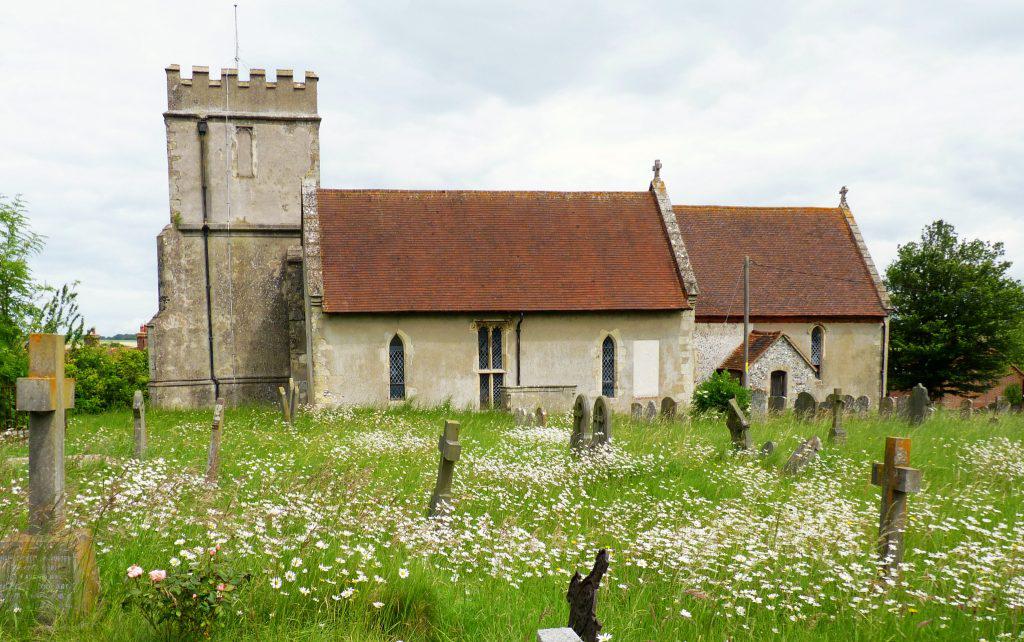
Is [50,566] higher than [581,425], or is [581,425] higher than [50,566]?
[50,566]

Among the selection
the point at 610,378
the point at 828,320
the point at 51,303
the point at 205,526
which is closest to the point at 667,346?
the point at 610,378

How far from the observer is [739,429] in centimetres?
1042

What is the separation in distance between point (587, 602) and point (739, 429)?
812cm

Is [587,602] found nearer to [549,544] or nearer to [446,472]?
[549,544]

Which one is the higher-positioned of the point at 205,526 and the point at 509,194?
the point at 509,194

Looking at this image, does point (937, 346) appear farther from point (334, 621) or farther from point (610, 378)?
point (334, 621)

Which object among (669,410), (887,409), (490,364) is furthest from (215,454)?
(887,409)

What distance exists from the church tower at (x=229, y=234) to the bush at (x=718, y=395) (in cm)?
1270

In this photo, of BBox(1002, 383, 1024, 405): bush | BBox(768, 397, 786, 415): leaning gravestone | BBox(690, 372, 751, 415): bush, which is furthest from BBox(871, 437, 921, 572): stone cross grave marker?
BBox(1002, 383, 1024, 405): bush

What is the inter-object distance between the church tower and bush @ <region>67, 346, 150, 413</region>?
9.41 feet

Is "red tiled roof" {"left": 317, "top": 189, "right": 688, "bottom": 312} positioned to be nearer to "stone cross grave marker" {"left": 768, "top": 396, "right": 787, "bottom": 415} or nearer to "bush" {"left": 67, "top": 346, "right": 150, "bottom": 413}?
"stone cross grave marker" {"left": 768, "top": 396, "right": 787, "bottom": 415}

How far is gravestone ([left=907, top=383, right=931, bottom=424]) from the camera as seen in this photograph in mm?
13938

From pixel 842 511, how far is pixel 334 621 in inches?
200

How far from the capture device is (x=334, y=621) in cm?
375
